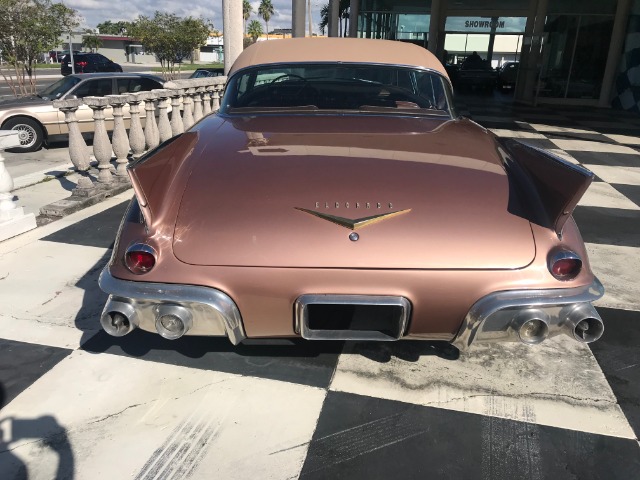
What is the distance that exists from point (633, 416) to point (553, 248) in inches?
35.6

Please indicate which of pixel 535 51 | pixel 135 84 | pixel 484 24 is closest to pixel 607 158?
pixel 135 84

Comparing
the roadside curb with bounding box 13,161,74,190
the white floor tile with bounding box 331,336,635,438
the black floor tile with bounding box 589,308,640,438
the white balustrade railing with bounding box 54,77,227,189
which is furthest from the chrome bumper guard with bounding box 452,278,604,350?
the roadside curb with bounding box 13,161,74,190

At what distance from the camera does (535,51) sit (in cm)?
1592

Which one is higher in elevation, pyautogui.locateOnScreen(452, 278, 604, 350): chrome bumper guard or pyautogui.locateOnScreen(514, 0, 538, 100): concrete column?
pyautogui.locateOnScreen(514, 0, 538, 100): concrete column

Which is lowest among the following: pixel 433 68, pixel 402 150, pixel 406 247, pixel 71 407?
pixel 71 407

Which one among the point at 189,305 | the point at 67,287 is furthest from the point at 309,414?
the point at 67,287

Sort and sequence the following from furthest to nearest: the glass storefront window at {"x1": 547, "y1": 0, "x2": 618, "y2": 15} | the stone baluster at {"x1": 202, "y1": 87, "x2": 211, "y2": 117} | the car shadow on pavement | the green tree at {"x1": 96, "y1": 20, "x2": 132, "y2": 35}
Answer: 1. the green tree at {"x1": 96, "y1": 20, "x2": 132, "y2": 35}
2. the glass storefront window at {"x1": 547, "y1": 0, "x2": 618, "y2": 15}
3. the stone baluster at {"x1": 202, "y1": 87, "x2": 211, "y2": 117}
4. the car shadow on pavement

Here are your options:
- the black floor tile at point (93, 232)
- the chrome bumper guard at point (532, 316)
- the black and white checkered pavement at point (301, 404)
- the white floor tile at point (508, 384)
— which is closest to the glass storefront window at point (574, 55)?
the black floor tile at point (93, 232)

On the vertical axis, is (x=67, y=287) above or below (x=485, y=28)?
below

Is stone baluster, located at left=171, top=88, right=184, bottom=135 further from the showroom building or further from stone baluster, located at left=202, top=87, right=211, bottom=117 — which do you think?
the showroom building

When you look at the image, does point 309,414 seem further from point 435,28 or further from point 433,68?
point 435,28

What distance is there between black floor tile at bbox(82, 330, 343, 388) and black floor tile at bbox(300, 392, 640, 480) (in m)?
0.29

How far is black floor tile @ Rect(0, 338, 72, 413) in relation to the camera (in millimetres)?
2350

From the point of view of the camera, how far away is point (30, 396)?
7.55 feet
